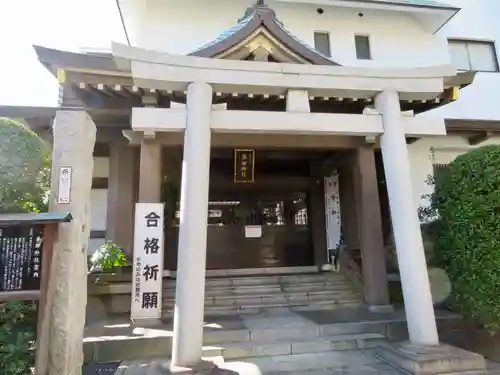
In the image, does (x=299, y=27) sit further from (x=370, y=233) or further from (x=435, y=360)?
(x=435, y=360)

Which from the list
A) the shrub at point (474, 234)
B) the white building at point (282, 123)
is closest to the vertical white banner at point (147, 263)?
the white building at point (282, 123)

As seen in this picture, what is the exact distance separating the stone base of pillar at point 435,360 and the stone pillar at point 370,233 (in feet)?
8.06

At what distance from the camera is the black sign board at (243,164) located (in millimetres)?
9164

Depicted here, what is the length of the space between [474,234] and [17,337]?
243 inches

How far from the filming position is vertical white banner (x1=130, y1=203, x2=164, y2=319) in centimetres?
640

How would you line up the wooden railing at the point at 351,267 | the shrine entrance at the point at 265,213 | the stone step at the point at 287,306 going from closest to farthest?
the stone step at the point at 287,306 < the wooden railing at the point at 351,267 < the shrine entrance at the point at 265,213

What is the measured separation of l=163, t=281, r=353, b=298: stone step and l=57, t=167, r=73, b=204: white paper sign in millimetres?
4172

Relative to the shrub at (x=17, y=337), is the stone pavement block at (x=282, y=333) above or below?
below

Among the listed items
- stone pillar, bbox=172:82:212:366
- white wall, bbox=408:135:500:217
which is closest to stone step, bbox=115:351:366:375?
stone pillar, bbox=172:82:212:366

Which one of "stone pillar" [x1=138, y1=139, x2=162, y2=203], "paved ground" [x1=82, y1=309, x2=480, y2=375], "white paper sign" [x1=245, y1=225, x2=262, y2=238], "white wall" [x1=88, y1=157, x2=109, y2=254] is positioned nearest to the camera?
"paved ground" [x1=82, y1=309, x2=480, y2=375]

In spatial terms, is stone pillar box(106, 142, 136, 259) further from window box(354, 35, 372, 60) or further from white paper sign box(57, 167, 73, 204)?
window box(354, 35, 372, 60)

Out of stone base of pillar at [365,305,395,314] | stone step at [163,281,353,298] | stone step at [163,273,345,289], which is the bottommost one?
stone base of pillar at [365,305,395,314]

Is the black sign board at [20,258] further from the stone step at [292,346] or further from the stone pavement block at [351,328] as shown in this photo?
the stone pavement block at [351,328]

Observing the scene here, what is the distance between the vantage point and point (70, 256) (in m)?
4.00
